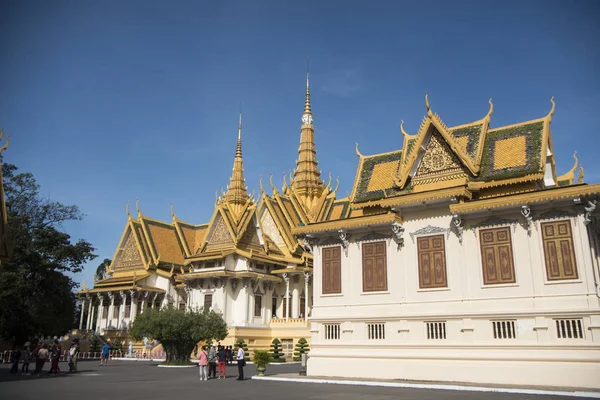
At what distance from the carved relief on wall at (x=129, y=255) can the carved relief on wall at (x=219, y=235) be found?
714 cm

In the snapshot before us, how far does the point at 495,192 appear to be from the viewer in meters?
18.8

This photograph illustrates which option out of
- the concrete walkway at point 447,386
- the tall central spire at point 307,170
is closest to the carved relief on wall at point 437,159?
the concrete walkway at point 447,386

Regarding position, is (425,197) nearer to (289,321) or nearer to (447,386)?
(447,386)

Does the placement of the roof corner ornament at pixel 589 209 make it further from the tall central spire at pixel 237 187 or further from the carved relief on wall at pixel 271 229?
the tall central spire at pixel 237 187

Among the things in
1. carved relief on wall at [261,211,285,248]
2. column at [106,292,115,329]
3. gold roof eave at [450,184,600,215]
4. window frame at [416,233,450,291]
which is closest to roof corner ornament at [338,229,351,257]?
window frame at [416,233,450,291]

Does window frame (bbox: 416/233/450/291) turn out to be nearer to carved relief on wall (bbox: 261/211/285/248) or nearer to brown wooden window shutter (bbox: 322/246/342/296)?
brown wooden window shutter (bbox: 322/246/342/296)

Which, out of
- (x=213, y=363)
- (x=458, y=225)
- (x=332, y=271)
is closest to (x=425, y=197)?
(x=458, y=225)

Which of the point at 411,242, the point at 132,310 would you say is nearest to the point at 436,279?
the point at 411,242

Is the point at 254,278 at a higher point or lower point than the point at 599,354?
higher

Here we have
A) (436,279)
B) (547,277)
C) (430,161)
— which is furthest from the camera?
(430,161)

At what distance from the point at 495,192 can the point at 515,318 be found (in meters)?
4.48

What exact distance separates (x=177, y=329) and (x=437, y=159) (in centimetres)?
1509

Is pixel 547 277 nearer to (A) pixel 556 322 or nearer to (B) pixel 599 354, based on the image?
(A) pixel 556 322

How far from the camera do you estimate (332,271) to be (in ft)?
68.5
